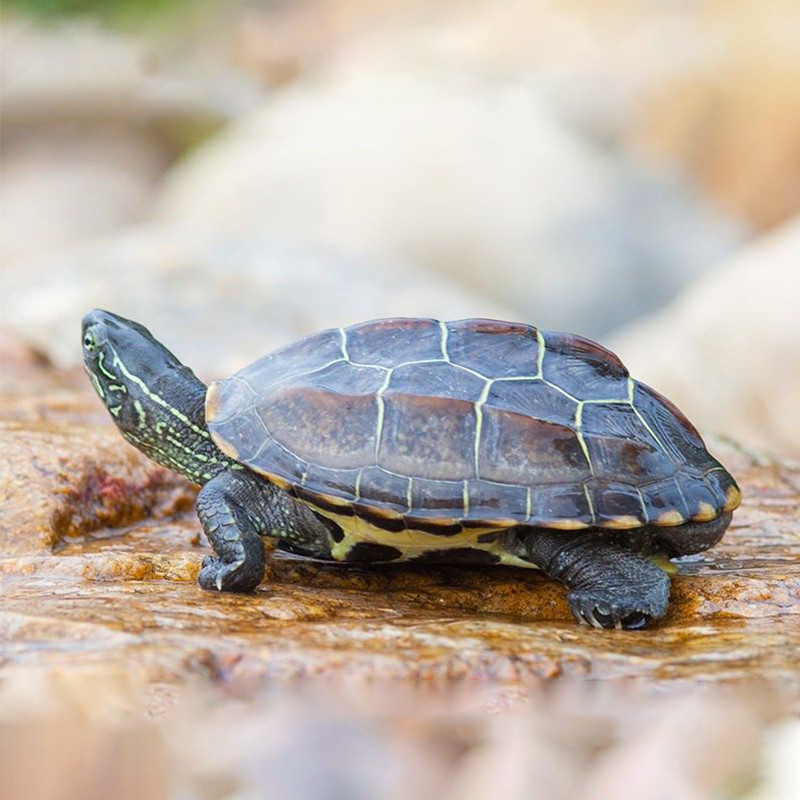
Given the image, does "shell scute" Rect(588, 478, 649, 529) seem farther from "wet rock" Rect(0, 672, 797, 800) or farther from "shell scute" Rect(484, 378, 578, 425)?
"wet rock" Rect(0, 672, 797, 800)

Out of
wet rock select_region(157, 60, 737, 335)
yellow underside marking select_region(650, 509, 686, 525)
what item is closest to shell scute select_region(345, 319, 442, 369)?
yellow underside marking select_region(650, 509, 686, 525)

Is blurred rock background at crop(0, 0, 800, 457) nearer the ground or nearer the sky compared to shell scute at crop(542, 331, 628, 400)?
nearer the sky

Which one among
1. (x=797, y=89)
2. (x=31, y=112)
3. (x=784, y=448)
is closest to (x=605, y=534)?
(x=784, y=448)

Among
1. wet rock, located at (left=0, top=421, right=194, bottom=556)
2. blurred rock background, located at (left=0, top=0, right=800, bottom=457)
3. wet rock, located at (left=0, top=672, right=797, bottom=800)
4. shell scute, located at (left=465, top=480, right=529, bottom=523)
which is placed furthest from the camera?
blurred rock background, located at (left=0, top=0, right=800, bottom=457)

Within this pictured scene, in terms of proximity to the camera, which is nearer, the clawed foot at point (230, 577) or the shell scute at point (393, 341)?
the clawed foot at point (230, 577)

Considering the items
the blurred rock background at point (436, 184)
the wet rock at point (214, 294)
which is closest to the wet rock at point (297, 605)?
the wet rock at point (214, 294)

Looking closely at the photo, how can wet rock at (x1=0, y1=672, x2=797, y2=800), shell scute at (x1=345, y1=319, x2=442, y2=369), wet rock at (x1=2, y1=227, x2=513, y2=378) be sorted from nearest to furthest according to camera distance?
wet rock at (x1=0, y1=672, x2=797, y2=800) → shell scute at (x1=345, y1=319, x2=442, y2=369) → wet rock at (x1=2, y1=227, x2=513, y2=378)

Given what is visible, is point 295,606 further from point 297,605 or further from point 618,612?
point 618,612

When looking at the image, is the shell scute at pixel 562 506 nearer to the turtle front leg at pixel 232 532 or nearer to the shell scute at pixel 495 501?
the shell scute at pixel 495 501
